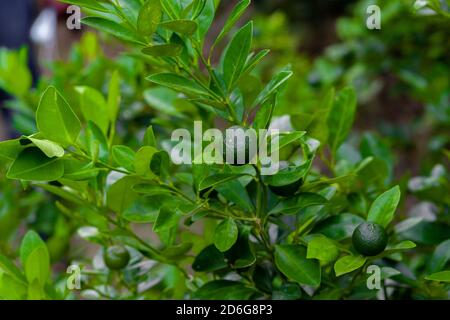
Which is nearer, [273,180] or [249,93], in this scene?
[273,180]

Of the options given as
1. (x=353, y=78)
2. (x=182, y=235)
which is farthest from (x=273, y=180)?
(x=353, y=78)

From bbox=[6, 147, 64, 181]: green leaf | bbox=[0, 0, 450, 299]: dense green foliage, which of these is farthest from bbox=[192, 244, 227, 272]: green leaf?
bbox=[6, 147, 64, 181]: green leaf

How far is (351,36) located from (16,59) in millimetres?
1060

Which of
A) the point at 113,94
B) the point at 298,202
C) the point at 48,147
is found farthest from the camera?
the point at 113,94

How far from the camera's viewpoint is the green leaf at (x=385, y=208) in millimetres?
755

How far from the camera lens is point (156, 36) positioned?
0.77 meters

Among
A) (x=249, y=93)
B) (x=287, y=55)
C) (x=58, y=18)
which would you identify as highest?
(x=58, y=18)

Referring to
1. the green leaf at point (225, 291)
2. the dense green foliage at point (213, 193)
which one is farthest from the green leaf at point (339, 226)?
the green leaf at point (225, 291)

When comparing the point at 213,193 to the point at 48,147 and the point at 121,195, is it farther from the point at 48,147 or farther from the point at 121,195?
the point at 48,147

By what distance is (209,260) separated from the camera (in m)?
0.83

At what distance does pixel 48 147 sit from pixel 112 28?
168 mm

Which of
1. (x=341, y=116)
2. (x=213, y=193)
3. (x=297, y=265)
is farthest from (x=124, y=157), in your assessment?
(x=341, y=116)

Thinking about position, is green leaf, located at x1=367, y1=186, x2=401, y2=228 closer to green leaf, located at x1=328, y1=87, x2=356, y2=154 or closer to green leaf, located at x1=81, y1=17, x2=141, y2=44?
green leaf, located at x1=328, y1=87, x2=356, y2=154
